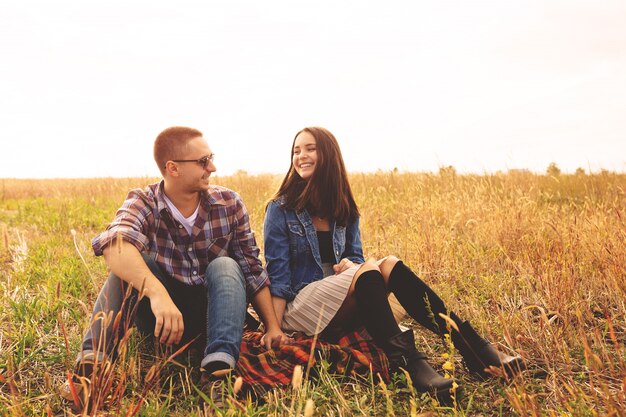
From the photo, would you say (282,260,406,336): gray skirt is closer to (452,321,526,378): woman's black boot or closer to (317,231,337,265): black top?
(317,231,337,265): black top

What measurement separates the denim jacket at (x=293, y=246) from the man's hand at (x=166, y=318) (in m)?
0.83

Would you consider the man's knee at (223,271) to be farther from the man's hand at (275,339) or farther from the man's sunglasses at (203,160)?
the man's sunglasses at (203,160)

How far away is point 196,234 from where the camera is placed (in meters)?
2.79

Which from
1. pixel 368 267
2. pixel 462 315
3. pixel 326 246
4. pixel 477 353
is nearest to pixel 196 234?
pixel 326 246

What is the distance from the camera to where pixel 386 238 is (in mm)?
4840

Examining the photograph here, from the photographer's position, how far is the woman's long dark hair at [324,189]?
3.13 m

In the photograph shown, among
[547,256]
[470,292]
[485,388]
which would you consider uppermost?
[547,256]

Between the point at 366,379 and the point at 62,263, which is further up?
the point at 62,263

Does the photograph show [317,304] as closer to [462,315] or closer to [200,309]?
[200,309]

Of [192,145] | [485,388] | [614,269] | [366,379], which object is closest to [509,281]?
[614,269]

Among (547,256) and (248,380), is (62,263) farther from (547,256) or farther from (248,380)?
(547,256)

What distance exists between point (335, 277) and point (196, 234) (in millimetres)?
823

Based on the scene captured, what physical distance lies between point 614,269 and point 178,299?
280 centimetres

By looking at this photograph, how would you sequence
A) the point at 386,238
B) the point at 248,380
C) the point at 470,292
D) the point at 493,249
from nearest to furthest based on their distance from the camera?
the point at 248,380 < the point at 470,292 < the point at 493,249 < the point at 386,238
